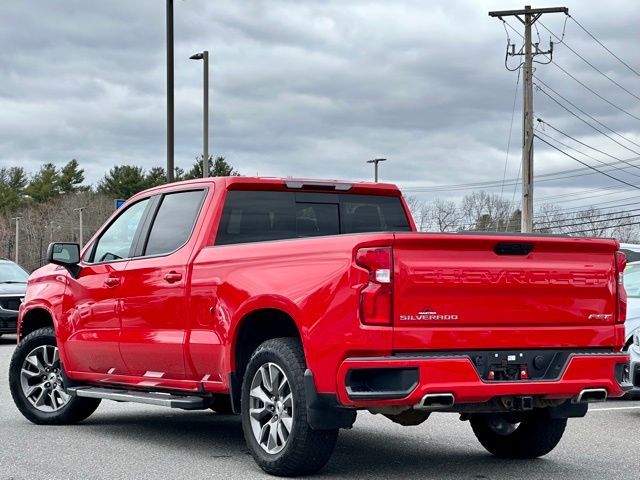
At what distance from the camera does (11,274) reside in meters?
23.0

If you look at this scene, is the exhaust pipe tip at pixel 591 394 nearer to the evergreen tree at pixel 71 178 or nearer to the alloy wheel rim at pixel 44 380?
the alloy wheel rim at pixel 44 380

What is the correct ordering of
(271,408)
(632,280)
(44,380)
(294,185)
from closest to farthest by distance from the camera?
(271,408), (294,185), (44,380), (632,280)

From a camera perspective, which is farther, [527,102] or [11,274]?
[527,102]

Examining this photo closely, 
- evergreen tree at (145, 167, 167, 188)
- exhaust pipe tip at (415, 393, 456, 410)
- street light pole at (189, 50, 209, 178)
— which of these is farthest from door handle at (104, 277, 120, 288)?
evergreen tree at (145, 167, 167, 188)

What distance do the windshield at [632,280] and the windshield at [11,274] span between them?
43.0ft

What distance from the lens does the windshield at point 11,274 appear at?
22719 millimetres

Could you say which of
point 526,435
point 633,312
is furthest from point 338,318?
point 633,312

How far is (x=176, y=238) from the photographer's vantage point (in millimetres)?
8664

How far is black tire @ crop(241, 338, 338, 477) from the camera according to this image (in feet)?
22.7

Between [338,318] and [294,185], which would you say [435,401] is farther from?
[294,185]

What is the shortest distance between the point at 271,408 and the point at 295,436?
402 millimetres

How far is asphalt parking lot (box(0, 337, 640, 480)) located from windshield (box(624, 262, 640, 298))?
2586 millimetres

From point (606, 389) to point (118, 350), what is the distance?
3864 millimetres

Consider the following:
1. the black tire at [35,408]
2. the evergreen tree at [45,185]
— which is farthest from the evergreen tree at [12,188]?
the black tire at [35,408]
